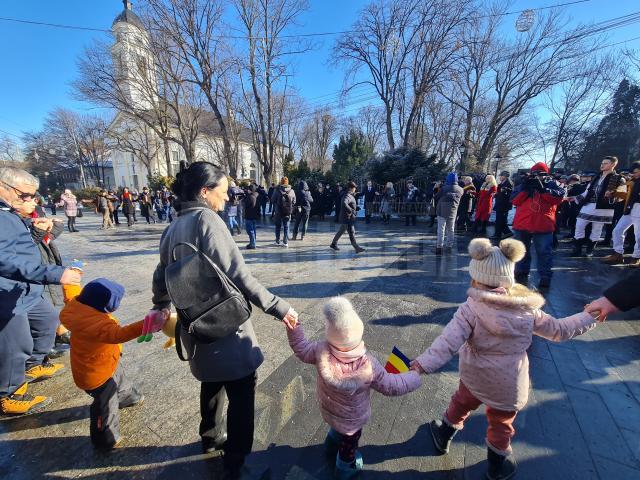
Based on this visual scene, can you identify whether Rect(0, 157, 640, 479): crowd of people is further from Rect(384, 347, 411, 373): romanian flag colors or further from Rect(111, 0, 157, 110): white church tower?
Rect(111, 0, 157, 110): white church tower

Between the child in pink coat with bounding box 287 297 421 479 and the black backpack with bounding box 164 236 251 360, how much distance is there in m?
0.43

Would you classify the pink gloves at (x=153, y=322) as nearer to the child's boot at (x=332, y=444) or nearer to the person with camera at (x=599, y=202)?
the child's boot at (x=332, y=444)

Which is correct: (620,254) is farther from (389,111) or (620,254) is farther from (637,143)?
(637,143)

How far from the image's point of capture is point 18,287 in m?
2.19

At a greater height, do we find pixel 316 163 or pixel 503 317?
pixel 316 163

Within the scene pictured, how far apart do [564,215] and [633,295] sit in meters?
9.70

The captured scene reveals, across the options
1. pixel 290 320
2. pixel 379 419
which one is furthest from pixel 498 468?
pixel 290 320

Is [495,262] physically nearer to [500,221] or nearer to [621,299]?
[621,299]

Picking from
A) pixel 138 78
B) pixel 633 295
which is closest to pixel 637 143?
pixel 633 295

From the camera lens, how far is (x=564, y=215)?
29.9ft

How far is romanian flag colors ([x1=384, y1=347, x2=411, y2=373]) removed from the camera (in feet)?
5.30

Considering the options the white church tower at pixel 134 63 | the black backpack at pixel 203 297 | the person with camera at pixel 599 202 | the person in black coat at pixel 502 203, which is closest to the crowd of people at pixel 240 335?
the black backpack at pixel 203 297

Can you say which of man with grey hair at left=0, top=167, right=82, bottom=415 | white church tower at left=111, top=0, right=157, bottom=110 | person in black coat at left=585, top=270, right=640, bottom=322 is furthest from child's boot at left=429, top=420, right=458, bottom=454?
white church tower at left=111, top=0, right=157, bottom=110

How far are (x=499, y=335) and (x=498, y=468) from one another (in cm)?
82
